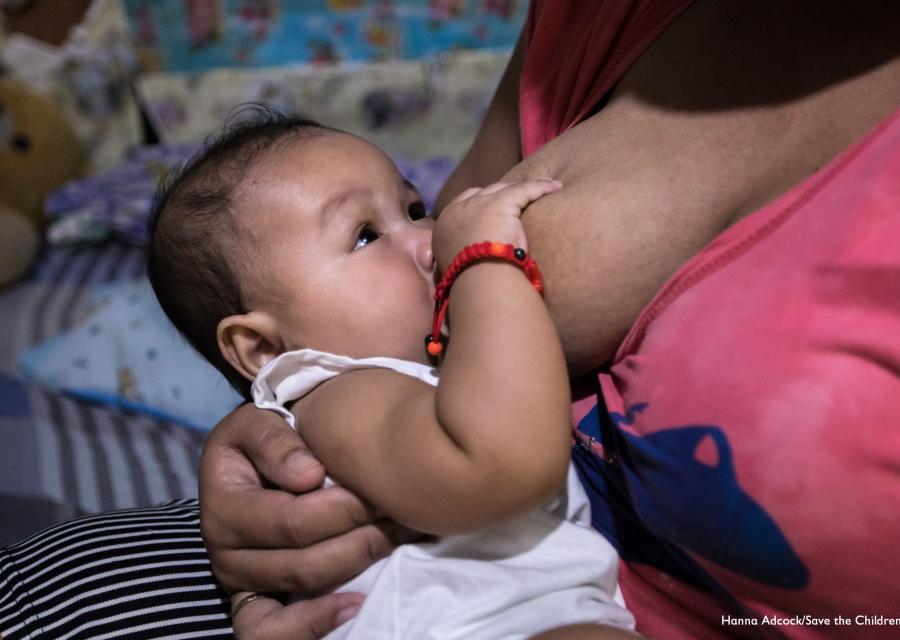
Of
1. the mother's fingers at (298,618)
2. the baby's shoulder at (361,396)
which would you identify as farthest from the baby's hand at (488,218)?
the mother's fingers at (298,618)

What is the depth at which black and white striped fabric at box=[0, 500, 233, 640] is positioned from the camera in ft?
2.71

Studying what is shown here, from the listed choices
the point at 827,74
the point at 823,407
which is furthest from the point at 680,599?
the point at 827,74

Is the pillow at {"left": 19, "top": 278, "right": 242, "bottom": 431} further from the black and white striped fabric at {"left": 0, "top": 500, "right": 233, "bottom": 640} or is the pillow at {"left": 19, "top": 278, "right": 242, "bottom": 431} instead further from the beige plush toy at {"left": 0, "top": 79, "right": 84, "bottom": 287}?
the black and white striped fabric at {"left": 0, "top": 500, "right": 233, "bottom": 640}

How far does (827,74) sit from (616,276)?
0.84 ft

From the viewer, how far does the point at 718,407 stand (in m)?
0.62

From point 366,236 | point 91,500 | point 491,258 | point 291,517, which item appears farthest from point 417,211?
point 91,500

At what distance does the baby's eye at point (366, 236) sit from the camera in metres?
0.93

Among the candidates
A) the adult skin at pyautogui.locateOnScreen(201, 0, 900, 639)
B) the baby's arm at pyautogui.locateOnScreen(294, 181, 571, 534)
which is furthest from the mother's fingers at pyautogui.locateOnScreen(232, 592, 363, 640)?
the baby's arm at pyautogui.locateOnScreen(294, 181, 571, 534)

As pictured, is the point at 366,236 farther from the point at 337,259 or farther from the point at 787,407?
the point at 787,407

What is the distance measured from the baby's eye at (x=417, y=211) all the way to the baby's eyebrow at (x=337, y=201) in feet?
0.30

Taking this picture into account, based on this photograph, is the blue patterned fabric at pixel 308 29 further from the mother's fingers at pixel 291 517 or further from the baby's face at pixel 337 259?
the mother's fingers at pixel 291 517

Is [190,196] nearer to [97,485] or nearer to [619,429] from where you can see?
[619,429]

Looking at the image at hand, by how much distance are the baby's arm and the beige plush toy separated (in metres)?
2.09

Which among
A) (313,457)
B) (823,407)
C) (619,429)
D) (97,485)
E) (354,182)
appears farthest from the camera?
(97,485)
